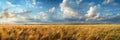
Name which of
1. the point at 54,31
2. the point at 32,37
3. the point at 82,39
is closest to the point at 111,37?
the point at 82,39

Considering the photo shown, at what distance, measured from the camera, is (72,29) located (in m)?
8.84

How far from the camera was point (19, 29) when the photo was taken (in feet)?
29.5

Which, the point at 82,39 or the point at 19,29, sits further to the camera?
the point at 19,29

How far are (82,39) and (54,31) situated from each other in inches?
32.2

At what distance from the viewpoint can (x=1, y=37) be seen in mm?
8461

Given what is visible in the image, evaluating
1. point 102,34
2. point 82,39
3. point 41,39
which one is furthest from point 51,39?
point 102,34

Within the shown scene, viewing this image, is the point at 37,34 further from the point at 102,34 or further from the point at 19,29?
the point at 102,34

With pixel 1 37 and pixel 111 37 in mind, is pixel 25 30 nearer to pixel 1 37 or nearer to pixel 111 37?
pixel 1 37

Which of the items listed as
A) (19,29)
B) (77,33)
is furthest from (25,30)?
(77,33)

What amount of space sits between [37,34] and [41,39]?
0.62 ft

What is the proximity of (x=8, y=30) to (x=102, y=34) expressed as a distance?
2.52 metres

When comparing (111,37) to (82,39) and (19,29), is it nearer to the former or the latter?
(82,39)

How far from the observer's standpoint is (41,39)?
8352 millimetres

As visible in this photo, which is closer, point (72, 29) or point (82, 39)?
point (82, 39)
